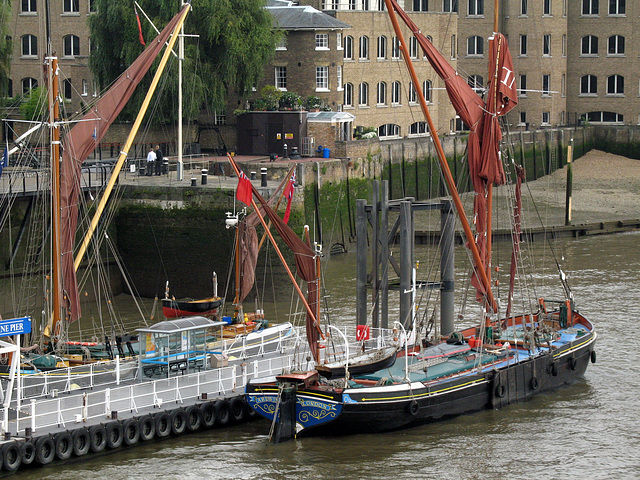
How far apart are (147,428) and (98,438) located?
1.44 metres

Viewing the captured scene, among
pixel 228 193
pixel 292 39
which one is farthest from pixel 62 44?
pixel 228 193

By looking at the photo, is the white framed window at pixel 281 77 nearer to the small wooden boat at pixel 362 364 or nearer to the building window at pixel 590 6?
the building window at pixel 590 6

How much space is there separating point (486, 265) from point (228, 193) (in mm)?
13889

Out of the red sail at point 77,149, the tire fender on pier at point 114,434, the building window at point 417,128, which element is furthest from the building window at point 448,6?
the tire fender on pier at point 114,434

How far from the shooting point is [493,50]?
3681 centimetres

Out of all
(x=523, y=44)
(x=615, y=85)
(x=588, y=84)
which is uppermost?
(x=523, y=44)

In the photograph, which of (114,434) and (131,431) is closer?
(114,434)

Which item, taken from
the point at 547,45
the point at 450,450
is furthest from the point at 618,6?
the point at 450,450

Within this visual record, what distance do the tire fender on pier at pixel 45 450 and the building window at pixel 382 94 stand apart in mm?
54144

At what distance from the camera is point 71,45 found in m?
76.5

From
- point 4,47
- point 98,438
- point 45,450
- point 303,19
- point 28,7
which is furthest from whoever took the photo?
point 28,7

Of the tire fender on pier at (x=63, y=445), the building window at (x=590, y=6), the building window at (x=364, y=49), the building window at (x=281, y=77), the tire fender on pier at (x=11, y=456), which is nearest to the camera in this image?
the tire fender on pier at (x=11, y=456)

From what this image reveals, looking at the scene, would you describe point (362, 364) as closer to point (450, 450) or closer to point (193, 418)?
point (450, 450)

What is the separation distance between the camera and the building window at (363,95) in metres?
76.6
